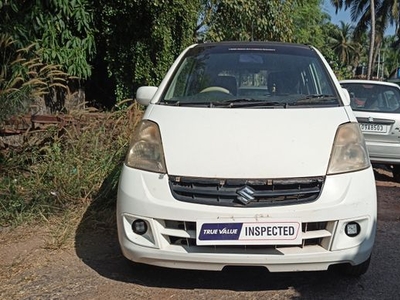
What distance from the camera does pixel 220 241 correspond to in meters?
2.62

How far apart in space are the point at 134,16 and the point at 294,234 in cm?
606

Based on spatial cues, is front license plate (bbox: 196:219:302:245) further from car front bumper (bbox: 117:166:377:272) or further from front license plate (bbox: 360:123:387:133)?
front license plate (bbox: 360:123:387:133)

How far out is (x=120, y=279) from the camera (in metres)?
3.16

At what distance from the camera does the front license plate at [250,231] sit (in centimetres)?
261

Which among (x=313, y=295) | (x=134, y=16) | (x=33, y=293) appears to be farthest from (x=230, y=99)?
(x=134, y=16)

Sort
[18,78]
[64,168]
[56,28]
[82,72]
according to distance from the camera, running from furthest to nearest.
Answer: [82,72] → [56,28] → [18,78] → [64,168]

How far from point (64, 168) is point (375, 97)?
4.61m

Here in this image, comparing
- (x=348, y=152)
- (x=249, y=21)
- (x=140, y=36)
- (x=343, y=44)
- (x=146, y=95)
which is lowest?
(x=343, y=44)

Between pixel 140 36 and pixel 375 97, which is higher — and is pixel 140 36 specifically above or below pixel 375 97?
above

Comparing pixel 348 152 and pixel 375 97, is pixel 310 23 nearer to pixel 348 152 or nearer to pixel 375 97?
pixel 375 97

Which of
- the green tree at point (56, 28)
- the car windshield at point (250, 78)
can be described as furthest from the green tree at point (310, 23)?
the car windshield at point (250, 78)

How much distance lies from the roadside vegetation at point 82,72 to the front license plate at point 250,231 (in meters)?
1.75

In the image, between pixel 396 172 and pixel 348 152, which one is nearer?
pixel 348 152

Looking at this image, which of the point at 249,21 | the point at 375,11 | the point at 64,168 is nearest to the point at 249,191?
the point at 64,168
